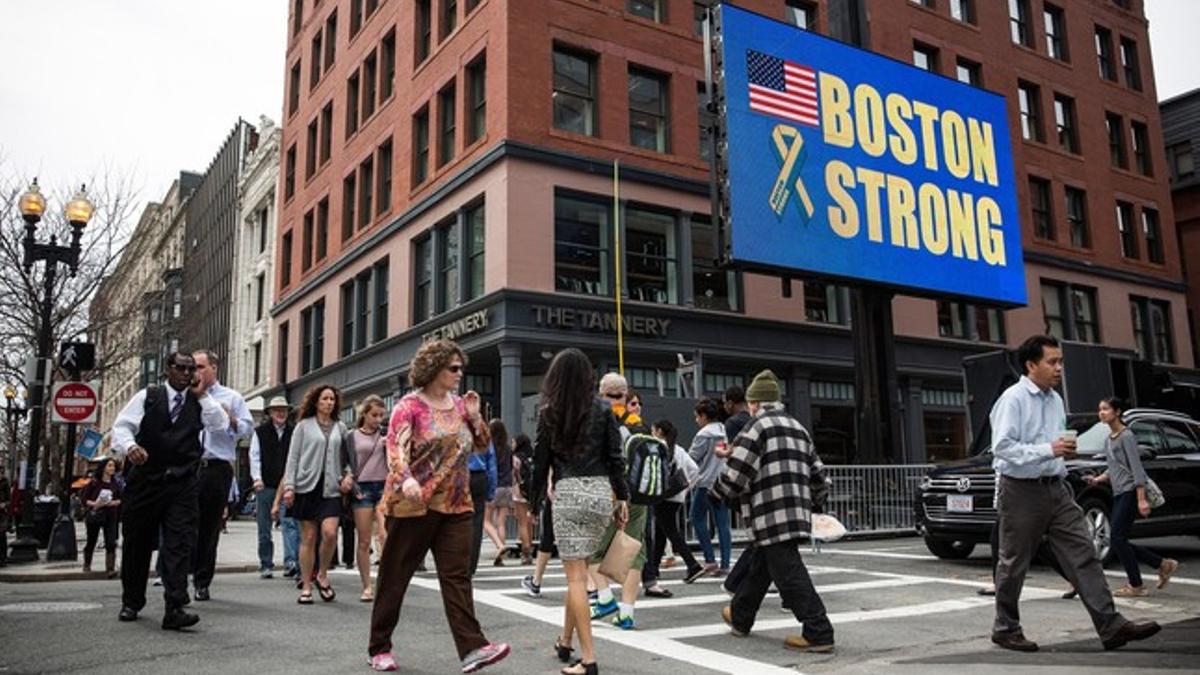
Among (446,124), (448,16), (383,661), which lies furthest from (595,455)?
(448,16)

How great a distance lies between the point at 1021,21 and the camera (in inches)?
1259


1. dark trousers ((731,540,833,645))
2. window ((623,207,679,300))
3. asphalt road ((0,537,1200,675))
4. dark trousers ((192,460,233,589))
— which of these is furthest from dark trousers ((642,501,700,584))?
window ((623,207,679,300))

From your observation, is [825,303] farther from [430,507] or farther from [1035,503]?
[430,507]

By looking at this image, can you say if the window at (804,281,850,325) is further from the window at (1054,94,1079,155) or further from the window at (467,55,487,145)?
the window at (1054,94,1079,155)

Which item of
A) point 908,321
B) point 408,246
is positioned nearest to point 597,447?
point 408,246

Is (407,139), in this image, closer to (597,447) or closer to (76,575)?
(76,575)

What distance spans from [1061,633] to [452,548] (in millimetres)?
4566

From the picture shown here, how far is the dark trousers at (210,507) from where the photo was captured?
820 centimetres

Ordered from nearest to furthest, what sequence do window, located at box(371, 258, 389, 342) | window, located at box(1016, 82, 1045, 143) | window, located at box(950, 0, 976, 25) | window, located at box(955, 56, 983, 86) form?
1. window, located at box(371, 258, 389, 342)
2. window, located at box(955, 56, 983, 86)
3. window, located at box(950, 0, 976, 25)
4. window, located at box(1016, 82, 1045, 143)

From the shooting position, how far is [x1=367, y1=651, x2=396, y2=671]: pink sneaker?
16.9 feet

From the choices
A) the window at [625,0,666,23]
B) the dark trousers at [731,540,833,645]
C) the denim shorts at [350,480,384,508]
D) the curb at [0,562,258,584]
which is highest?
the window at [625,0,666,23]

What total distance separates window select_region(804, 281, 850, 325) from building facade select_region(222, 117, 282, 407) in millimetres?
23339

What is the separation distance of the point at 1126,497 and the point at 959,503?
230 centimetres

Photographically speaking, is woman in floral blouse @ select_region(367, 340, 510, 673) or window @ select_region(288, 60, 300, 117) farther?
window @ select_region(288, 60, 300, 117)
